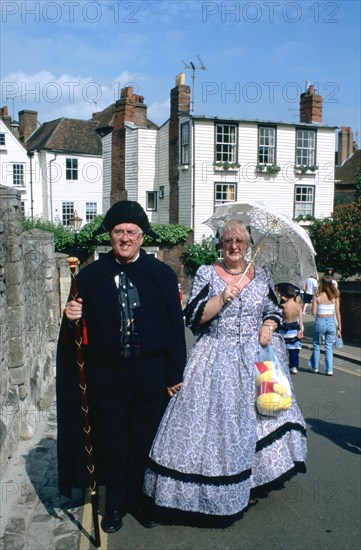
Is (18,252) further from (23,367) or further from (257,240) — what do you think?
(257,240)

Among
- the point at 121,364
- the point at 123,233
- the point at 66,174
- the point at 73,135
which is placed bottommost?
the point at 121,364

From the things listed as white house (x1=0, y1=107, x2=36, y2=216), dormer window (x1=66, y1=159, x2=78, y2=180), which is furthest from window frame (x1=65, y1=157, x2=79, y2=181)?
white house (x1=0, y1=107, x2=36, y2=216)

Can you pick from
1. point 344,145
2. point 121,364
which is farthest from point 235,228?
point 344,145

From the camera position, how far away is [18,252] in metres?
6.09

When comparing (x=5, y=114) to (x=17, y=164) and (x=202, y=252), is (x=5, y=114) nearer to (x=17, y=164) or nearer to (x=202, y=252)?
(x=17, y=164)

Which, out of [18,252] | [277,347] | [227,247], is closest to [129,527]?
[277,347]

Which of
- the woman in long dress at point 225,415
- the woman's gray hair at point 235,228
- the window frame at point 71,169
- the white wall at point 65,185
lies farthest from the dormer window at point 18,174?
the woman in long dress at point 225,415

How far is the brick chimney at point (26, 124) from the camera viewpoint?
45031mm

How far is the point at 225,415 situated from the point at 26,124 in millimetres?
45414

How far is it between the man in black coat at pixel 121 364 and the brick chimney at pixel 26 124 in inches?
1729

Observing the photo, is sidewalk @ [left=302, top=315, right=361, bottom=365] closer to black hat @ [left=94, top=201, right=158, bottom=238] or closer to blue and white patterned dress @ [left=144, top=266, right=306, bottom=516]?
blue and white patterned dress @ [left=144, top=266, right=306, bottom=516]

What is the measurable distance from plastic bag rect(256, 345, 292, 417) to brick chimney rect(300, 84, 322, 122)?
27.8 metres

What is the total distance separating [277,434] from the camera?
4.28 metres

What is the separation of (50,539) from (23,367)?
7.95 feet
